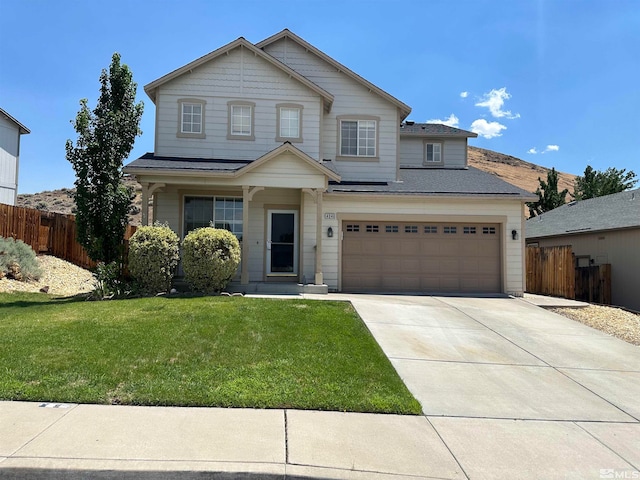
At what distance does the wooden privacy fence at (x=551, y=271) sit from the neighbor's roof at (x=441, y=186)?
126 inches

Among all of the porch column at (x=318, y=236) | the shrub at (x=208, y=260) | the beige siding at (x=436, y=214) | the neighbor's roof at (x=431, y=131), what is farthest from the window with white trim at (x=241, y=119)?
the neighbor's roof at (x=431, y=131)

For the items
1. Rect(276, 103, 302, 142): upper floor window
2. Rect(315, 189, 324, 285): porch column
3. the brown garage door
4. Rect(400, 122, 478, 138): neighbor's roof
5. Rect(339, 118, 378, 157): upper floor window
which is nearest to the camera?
Rect(315, 189, 324, 285): porch column

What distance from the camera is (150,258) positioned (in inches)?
438

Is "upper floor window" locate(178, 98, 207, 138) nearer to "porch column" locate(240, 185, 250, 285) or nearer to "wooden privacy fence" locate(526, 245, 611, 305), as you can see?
"porch column" locate(240, 185, 250, 285)

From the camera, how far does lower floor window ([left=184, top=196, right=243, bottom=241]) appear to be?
569 inches

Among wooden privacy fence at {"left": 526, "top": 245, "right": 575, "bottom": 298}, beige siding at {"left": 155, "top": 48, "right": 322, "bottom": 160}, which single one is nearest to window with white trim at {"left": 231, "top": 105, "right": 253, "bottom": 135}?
beige siding at {"left": 155, "top": 48, "right": 322, "bottom": 160}

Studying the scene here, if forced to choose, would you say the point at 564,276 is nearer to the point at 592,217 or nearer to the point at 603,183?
the point at 592,217

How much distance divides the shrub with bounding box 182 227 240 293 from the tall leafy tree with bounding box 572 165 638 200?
31.5m

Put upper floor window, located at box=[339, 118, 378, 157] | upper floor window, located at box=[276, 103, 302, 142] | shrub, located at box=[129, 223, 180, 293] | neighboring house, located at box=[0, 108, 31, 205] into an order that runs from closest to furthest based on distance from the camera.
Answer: shrub, located at box=[129, 223, 180, 293] → upper floor window, located at box=[276, 103, 302, 142] → upper floor window, located at box=[339, 118, 378, 157] → neighboring house, located at box=[0, 108, 31, 205]

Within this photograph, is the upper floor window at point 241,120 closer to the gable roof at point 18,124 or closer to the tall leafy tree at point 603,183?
the gable roof at point 18,124

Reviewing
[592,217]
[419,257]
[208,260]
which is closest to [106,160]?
[208,260]

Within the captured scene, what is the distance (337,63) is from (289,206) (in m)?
5.84

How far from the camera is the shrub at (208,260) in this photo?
37.1ft

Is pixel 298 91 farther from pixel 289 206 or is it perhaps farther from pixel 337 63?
pixel 289 206
